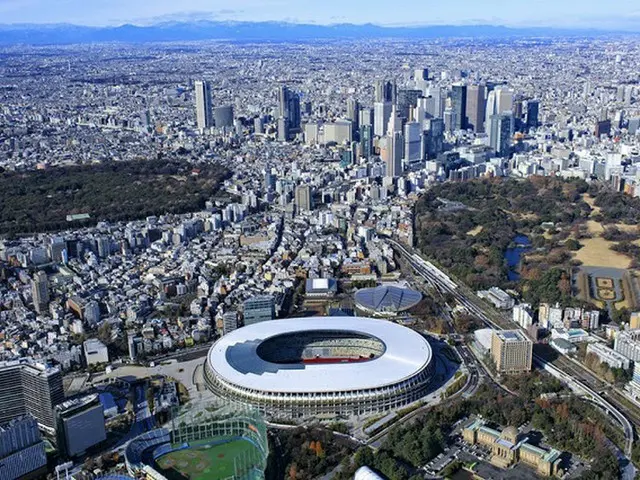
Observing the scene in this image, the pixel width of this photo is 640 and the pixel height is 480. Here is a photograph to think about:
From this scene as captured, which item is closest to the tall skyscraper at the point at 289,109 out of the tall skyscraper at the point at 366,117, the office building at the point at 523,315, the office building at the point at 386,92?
the tall skyscraper at the point at 366,117

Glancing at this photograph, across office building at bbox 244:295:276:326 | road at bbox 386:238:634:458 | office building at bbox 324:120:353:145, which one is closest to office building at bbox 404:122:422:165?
office building at bbox 324:120:353:145

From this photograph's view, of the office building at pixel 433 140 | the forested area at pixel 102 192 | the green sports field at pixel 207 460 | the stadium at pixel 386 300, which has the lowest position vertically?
the green sports field at pixel 207 460

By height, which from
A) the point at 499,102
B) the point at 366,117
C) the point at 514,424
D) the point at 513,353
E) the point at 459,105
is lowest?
the point at 514,424

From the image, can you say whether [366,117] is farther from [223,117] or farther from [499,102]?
[223,117]

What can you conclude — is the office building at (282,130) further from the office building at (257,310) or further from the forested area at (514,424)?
the forested area at (514,424)

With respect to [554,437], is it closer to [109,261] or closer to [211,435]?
[211,435]

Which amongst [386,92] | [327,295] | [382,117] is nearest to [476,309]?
[327,295]

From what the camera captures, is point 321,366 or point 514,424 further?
point 321,366

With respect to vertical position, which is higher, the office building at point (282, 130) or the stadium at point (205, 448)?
the office building at point (282, 130)
